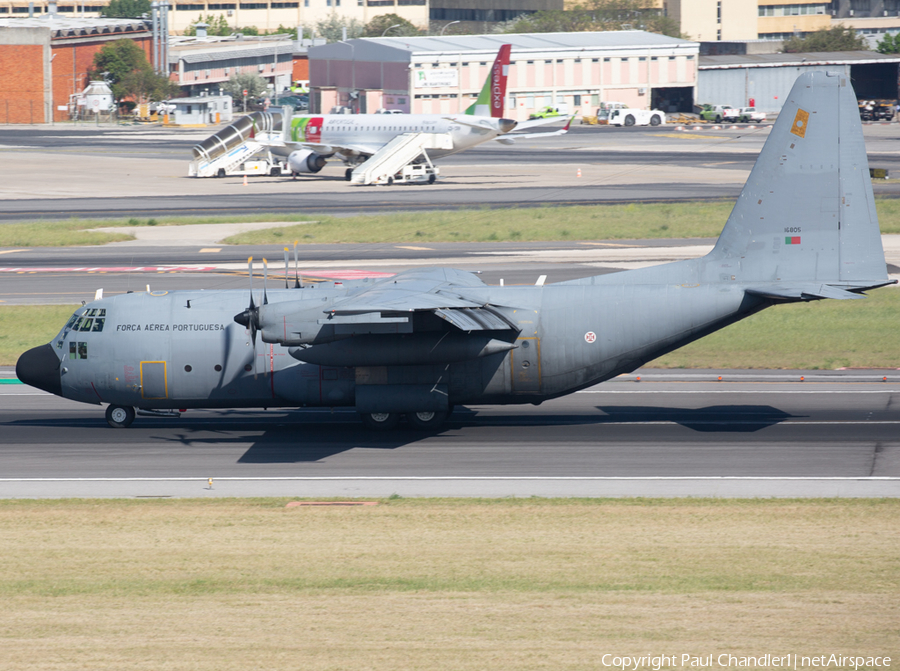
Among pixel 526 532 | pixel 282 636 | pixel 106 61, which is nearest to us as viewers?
pixel 282 636

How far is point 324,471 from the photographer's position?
2322cm

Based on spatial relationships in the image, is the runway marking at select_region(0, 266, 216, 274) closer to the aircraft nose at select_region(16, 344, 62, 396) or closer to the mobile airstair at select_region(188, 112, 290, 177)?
the aircraft nose at select_region(16, 344, 62, 396)

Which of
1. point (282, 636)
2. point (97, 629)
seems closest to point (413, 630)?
point (282, 636)

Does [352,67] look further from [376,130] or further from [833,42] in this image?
[833,42]

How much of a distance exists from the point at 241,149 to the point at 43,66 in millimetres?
70188

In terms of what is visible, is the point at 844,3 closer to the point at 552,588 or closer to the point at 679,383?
the point at 679,383

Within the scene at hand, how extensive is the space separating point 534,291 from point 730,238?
5179 mm

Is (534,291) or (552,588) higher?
(534,291)

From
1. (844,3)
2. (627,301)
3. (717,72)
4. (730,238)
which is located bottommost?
(627,301)

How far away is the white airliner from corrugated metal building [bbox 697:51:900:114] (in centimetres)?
6567

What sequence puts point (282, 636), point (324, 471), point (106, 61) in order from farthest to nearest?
point (106, 61) < point (324, 471) < point (282, 636)

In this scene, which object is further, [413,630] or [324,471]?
[324,471]

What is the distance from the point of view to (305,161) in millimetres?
87875

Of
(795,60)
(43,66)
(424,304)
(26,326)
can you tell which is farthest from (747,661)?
(43,66)
